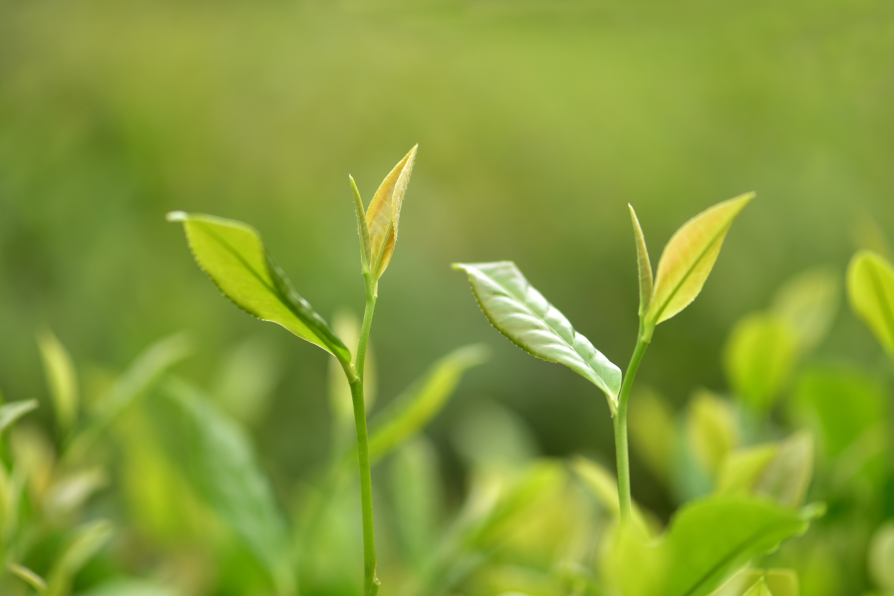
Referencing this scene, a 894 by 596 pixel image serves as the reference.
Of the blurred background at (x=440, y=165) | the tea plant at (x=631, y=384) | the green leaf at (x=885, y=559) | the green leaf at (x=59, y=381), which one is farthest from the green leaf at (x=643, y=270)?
the blurred background at (x=440, y=165)

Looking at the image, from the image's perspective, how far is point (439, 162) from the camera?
218 centimetres

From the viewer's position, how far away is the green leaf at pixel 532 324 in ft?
0.79

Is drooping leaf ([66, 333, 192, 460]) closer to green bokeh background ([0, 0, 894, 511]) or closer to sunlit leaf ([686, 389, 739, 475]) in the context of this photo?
sunlit leaf ([686, 389, 739, 475])

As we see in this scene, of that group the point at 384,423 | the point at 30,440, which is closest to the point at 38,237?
the point at 30,440

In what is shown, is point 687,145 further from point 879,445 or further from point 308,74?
Result: point 879,445

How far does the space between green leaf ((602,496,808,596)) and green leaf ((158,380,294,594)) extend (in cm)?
→ 22

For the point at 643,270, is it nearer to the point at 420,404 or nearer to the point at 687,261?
the point at 687,261

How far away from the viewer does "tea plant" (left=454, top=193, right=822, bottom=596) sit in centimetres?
23

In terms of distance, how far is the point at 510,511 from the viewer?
38cm

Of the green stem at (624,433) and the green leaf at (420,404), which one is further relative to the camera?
the green leaf at (420,404)

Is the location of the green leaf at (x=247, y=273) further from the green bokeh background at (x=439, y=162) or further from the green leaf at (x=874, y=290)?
the green bokeh background at (x=439, y=162)

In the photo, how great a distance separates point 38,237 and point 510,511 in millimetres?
1334

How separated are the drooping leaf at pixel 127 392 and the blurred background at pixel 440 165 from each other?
2.63 ft

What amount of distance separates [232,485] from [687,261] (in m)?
0.28
